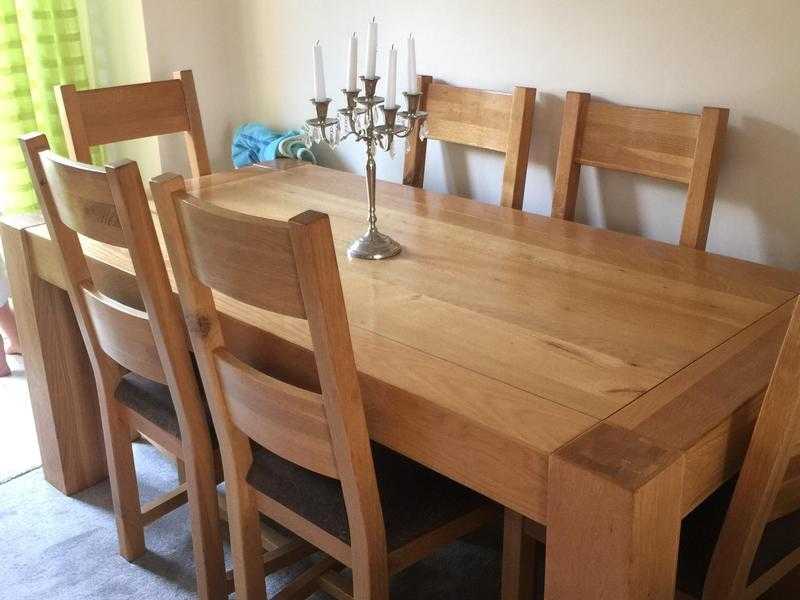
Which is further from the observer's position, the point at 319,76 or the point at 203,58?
the point at 203,58

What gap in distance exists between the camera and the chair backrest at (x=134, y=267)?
4.64ft

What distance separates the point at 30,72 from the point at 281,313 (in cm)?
202

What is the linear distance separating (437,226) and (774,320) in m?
0.80

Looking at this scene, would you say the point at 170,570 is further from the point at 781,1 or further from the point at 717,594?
the point at 781,1

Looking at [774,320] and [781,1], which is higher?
[781,1]

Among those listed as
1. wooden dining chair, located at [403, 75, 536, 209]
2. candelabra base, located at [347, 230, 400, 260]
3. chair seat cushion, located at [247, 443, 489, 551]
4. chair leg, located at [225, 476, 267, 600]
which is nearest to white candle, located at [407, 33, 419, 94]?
candelabra base, located at [347, 230, 400, 260]

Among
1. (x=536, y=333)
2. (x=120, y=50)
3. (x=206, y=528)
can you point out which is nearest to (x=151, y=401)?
(x=206, y=528)

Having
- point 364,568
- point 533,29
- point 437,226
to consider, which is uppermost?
point 533,29

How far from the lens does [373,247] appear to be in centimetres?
178

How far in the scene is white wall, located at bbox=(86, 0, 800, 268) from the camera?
184 centimetres

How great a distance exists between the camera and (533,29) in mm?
2191

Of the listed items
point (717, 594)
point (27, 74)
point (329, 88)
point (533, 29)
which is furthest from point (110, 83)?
point (717, 594)

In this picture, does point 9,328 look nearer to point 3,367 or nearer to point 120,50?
point 3,367

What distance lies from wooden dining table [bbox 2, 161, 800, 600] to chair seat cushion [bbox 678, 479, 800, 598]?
180mm
